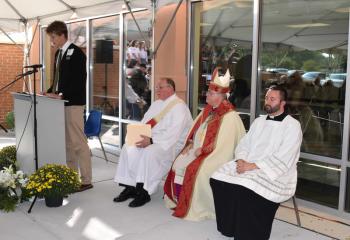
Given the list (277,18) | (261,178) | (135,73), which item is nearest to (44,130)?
(261,178)

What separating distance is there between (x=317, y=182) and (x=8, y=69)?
6.81 m

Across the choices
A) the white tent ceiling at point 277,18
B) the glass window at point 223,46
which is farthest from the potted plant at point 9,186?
the white tent ceiling at point 277,18

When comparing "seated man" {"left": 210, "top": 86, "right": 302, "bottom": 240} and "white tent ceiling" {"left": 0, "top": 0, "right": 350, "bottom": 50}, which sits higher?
"white tent ceiling" {"left": 0, "top": 0, "right": 350, "bottom": 50}

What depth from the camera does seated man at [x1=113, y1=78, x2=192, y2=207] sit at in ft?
13.2

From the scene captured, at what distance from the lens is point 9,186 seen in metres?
3.88

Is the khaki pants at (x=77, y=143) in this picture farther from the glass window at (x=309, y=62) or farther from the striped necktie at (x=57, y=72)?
the glass window at (x=309, y=62)

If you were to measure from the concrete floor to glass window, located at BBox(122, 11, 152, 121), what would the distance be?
8.61ft

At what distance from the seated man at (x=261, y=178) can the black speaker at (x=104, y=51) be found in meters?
4.55

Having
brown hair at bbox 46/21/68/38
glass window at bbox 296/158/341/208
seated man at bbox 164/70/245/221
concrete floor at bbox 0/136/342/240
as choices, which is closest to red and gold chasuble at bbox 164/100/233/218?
seated man at bbox 164/70/245/221

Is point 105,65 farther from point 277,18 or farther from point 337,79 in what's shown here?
point 337,79

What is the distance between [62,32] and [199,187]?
2.09 meters

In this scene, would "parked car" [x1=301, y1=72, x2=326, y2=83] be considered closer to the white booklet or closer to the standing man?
the white booklet

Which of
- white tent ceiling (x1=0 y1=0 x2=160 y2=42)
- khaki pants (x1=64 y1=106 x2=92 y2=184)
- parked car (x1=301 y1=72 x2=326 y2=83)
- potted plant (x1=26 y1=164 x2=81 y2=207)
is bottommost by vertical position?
potted plant (x1=26 y1=164 x2=81 y2=207)

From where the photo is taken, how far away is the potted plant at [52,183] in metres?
3.79
